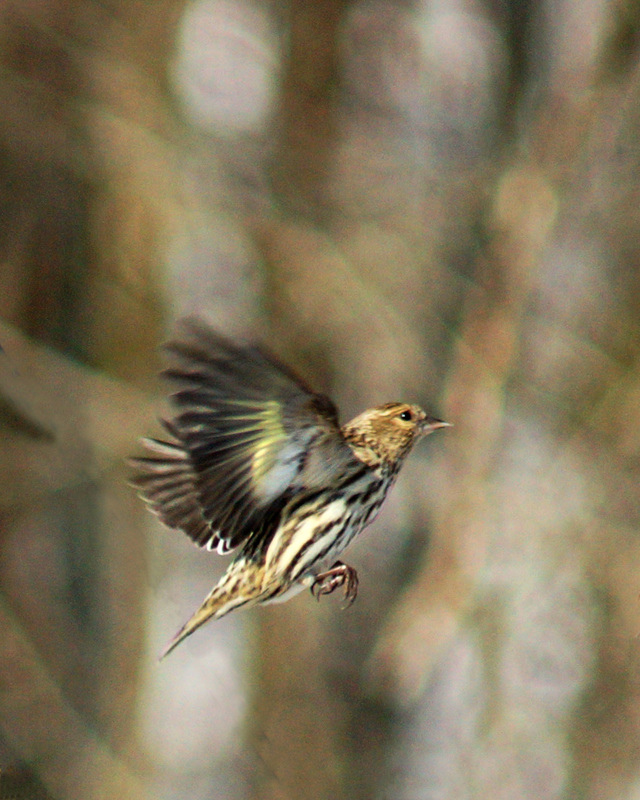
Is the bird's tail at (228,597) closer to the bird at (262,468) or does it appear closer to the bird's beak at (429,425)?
the bird at (262,468)

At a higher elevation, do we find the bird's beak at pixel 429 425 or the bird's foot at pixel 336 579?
the bird's beak at pixel 429 425

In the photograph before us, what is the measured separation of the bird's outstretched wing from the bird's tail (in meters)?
0.06

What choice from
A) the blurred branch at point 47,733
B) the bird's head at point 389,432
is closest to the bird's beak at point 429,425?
the bird's head at point 389,432

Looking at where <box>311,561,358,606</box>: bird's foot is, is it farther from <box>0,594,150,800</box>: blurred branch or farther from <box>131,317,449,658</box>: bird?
<box>0,594,150,800</box>: blurred branch

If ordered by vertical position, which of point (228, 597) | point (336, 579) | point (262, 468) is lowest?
point (228, 597)

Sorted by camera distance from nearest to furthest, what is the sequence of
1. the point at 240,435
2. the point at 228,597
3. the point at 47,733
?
the point at 240,435, the point at 228,597, the point at 47,733

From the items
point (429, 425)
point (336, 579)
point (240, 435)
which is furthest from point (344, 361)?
point (240, 435)

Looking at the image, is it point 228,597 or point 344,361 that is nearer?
point 228,597

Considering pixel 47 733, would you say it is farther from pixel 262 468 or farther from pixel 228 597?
pixel 262 468

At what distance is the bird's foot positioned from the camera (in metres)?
1.48

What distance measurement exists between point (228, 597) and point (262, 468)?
0.95 feet

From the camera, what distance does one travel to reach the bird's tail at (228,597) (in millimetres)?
1623

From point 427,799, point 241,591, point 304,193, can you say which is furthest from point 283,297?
point 241,591

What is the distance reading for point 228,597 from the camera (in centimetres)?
166
